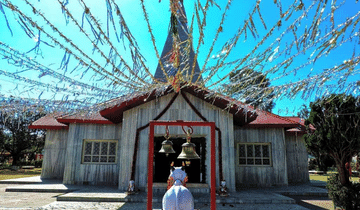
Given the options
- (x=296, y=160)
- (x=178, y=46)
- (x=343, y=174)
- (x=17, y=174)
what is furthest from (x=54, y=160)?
(x=296, y=160)

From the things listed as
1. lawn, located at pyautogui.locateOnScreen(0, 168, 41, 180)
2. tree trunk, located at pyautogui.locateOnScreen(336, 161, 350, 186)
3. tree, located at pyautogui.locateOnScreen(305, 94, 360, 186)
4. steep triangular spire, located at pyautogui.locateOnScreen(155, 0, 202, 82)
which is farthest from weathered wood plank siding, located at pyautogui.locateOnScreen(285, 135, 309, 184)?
lawn, located at pyautogui.locateOnScreen(0, 168, 41, 180)

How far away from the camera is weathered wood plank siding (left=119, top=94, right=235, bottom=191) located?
10.1m

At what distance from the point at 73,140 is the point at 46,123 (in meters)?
3.49

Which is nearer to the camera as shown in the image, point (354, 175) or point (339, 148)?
point (339, 148)

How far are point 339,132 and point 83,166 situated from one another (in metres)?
11.7

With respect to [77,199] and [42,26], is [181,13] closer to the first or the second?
[42,26]

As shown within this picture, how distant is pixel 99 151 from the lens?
12750mm

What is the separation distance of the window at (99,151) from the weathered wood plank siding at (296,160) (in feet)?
34.2

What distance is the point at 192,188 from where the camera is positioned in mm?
9766

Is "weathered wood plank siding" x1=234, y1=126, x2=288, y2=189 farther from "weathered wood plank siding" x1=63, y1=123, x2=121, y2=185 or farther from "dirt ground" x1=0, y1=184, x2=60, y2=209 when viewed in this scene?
"dirt ground" x1=0, y1=184, x2=60, y2=209

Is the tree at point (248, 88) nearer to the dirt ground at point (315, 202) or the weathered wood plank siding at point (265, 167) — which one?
the dirt ground at point (315, 202)

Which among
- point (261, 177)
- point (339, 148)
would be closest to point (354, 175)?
point (261, 177)

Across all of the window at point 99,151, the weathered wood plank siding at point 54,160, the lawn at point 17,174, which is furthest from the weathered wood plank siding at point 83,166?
the lawn at point 17,174

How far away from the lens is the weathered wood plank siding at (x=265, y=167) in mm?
12234
